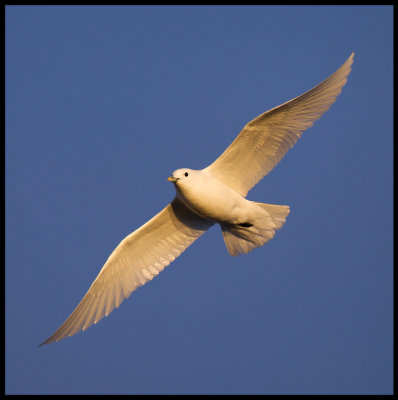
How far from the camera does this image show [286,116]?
9664 millimetres

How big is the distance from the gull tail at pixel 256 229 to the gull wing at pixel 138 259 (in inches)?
17.6

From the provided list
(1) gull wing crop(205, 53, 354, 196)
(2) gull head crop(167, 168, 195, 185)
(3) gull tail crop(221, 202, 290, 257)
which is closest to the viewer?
(2) gull head crop(167, 168, 195, 185)

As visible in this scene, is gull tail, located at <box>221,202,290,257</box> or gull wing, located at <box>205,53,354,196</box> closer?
gull wing, located at <box>205,53,354,196</box>

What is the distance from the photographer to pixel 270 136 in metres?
9.80

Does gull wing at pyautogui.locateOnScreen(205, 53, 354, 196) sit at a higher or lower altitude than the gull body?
higher

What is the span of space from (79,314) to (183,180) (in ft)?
8.36

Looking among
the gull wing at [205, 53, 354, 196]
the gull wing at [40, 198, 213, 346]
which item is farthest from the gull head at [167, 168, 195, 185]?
the gull wing at [40, 198, 213, 346]

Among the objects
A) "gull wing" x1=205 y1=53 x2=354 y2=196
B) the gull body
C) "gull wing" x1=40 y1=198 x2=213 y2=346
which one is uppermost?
"gull wing" x1=205 y1=53 x2=354 y2=196

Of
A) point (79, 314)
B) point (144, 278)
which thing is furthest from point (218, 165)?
point (79, 314)

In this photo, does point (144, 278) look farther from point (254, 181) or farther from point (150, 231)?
point (254, 181)

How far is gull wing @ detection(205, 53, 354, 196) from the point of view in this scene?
31.2ft

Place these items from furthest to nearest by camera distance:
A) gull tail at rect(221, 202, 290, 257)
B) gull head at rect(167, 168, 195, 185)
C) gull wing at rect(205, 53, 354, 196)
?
gull tail at rect(221, 202, 290, 257), gull wing at rect(205, 53, 354, 196), gull head at rect(167, 168, 195, 185)

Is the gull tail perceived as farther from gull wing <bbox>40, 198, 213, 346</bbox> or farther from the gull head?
the gull head

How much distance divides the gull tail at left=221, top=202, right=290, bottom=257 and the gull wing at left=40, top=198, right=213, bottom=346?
1.47 feet
